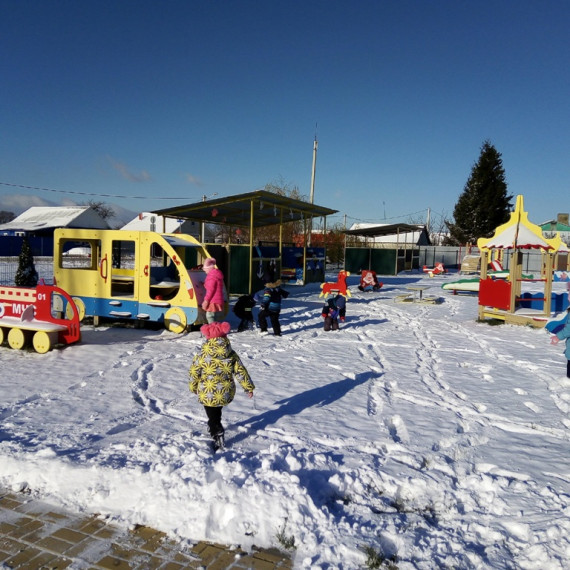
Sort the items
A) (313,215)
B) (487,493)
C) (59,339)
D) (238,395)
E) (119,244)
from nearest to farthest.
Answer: (487,493) → (238,395) → (59,339) → (119,244) → (313,215)

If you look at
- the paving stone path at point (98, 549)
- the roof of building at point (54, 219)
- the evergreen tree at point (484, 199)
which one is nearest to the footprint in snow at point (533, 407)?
the paving stone path at point (98, 549)

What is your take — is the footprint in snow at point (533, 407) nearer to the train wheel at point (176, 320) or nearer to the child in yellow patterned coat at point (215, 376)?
the child in yellow patterned coat at point (215, 376)

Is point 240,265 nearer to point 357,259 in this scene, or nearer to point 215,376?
point 215,376

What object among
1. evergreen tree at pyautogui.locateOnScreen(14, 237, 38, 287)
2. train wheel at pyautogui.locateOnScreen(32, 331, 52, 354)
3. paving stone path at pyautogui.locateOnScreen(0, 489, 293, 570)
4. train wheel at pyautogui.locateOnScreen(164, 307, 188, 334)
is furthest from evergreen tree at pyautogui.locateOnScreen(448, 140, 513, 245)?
paving stone path at pyautogui.locateOnScreen(0, 489, 293, 570)

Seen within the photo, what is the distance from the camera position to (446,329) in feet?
41.4

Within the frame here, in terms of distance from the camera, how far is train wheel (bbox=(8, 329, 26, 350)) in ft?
29.5

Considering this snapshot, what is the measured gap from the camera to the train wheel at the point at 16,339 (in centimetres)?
898

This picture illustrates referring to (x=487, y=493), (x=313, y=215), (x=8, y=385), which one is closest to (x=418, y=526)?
(x=487, y=493)

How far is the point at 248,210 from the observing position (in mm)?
20469

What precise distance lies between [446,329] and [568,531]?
9.33 m

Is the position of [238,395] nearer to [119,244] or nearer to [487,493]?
[487,493]

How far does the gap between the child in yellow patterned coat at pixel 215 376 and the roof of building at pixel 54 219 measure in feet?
164

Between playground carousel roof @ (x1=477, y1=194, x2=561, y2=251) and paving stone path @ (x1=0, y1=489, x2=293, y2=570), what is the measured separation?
39.6 feet

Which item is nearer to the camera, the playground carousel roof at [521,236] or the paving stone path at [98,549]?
the paving stone path at [98,549]
